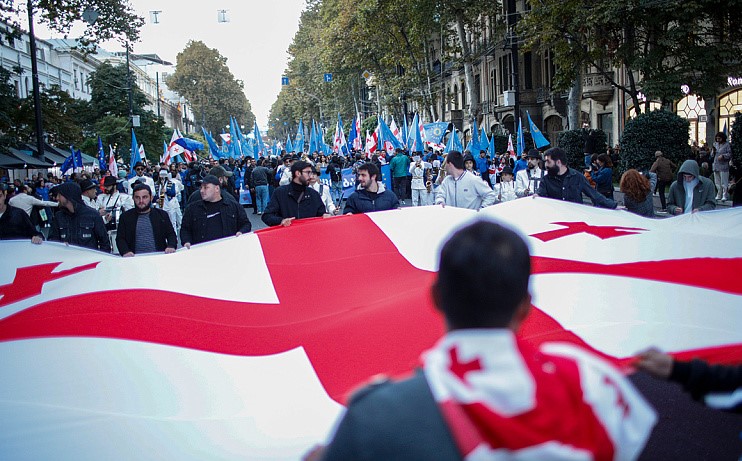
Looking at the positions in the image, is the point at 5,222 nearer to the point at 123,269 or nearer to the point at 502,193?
the point at 123,269

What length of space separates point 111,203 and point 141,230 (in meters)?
5.37

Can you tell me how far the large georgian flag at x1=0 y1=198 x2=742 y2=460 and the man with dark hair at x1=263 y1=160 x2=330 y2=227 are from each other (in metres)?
1.06

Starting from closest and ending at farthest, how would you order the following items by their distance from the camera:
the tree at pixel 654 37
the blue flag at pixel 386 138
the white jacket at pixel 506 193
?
1. the white jacket at pixel 506 193
2. the tree at pixel 654 37
3. the blue flag at pixel 386 138

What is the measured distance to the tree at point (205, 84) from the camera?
104938 mm

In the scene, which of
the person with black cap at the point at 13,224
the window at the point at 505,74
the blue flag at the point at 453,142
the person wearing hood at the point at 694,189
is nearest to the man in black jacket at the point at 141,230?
the person with black cap at the point at 13,224

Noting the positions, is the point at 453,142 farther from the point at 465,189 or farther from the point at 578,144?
the point at 465,189

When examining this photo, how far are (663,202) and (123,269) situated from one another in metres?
15.8

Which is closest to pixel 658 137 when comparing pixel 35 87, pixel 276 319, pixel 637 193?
pixel 637 193

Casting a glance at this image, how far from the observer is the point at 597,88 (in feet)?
128

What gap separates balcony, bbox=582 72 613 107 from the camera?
127 feet

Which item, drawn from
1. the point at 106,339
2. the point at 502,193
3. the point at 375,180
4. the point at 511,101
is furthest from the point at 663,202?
the point at 511,101

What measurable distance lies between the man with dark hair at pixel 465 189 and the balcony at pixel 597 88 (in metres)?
31.7

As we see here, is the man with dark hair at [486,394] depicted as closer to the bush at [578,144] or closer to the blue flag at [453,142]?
the blue flag at [453,142]

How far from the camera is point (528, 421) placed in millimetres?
1662
